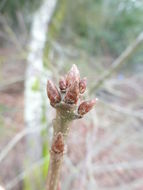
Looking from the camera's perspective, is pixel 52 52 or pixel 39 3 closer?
pixel 39 3

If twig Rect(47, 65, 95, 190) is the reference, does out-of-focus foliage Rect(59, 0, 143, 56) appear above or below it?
above

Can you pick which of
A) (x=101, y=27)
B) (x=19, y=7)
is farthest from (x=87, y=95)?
(x=101, y=27)

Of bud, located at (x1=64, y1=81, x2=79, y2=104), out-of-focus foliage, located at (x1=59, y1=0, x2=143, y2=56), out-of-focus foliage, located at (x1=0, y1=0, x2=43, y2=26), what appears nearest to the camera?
bud, located at (x1=64, y1=81, x2=79, y2=104)

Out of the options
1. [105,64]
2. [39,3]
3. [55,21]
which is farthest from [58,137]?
[105,64]

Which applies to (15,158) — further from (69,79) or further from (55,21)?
(69,79)

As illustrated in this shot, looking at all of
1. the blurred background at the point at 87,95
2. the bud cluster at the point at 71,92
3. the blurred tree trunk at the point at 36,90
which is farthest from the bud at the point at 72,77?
the blurred tree trunk at the point at 36,90

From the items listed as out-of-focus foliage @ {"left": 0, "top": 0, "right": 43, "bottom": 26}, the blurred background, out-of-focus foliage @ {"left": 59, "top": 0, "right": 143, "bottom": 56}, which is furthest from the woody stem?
out-of-focus foliage @ {"left": 59, "top": 0, "right": 143, "bottom": 56}

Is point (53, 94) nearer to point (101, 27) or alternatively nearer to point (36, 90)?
point (36, 90)

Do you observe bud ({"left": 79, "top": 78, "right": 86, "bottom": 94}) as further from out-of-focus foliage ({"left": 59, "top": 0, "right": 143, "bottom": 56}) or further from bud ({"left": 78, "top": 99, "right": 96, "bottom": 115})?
out-of-focus foliage ({"left": 59, "top": 0, "right": 143, "bottom": 56})
